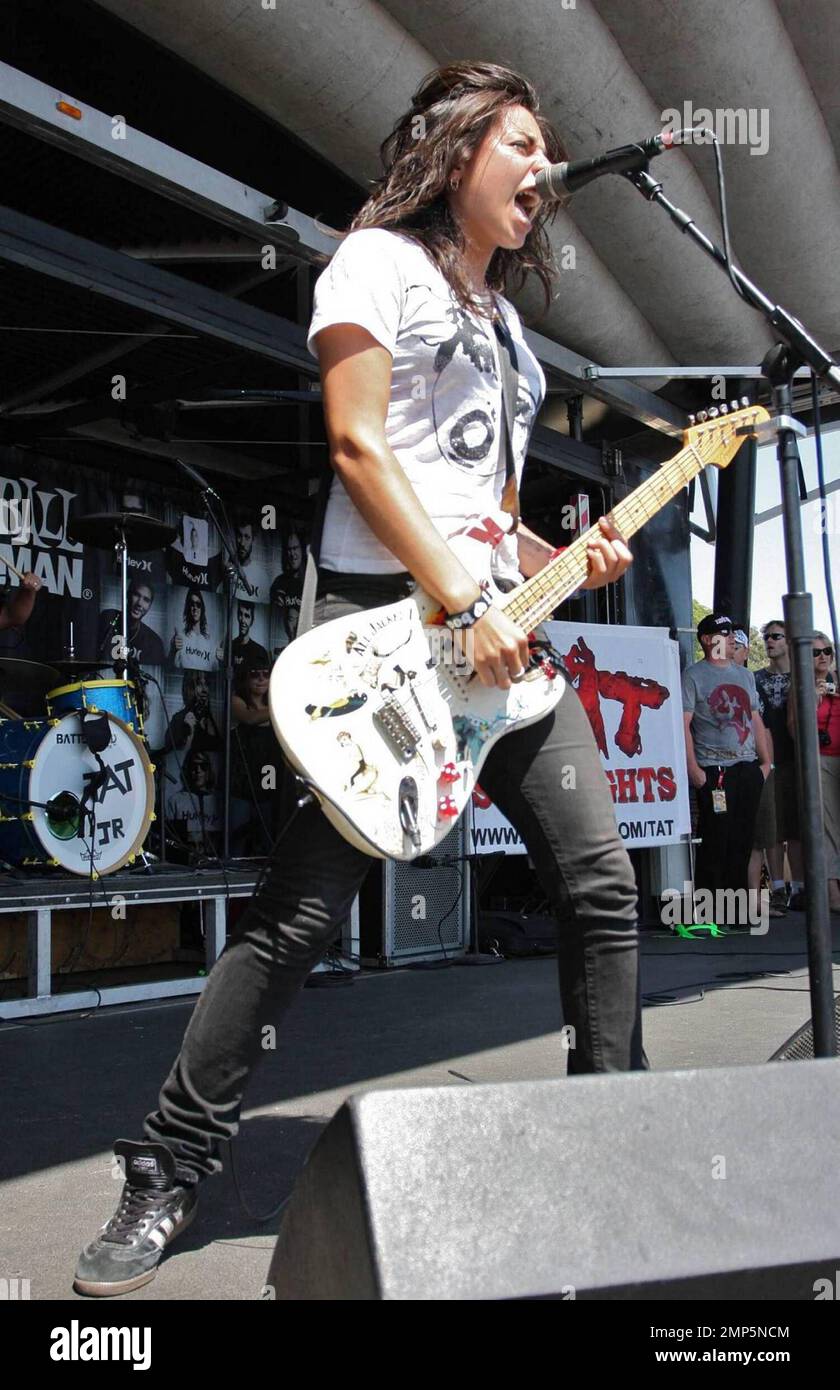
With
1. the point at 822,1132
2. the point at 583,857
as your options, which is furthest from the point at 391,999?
the point at 822,1132

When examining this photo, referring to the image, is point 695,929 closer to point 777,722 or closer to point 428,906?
point 777,722

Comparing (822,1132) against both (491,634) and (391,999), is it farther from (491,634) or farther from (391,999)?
(391,999)

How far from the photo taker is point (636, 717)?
23.2ft

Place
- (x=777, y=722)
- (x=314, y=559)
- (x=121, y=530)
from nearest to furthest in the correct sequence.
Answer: (x=314, y=559)
(x=121, y=530)
(x=777, y=722)

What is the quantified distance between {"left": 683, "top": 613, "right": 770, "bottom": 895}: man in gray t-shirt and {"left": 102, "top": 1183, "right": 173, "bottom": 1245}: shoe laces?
6.20m

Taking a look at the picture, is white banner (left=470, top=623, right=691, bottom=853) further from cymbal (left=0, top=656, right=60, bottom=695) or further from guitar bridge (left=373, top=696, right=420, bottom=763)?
guitar bridge (left=373, top=696, right=420, bottom=763)

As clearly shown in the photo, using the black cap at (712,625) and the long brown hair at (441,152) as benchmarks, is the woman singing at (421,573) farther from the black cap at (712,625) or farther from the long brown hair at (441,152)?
the black cap at (712,625)

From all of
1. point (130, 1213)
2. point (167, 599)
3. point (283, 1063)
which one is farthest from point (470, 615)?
point (167, 599)

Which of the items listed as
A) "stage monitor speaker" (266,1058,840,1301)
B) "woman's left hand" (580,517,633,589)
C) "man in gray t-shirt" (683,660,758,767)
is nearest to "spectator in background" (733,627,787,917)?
"man in gray t-shirt" (683,660,758,767)

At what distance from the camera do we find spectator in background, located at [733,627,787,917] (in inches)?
316

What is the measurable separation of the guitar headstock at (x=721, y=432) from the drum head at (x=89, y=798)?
3.36 meters

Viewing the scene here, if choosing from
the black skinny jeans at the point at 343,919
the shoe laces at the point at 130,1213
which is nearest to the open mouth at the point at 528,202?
the black skinny jeans at the point at 343,919

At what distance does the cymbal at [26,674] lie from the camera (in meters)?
5.21

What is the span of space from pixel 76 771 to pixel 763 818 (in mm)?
5534
